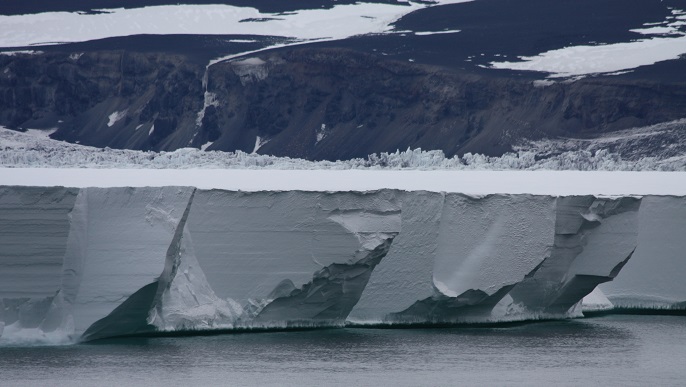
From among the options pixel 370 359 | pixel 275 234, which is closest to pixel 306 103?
pixel 275 234

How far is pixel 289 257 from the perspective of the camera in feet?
28.0

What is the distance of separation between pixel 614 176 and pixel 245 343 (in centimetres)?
537

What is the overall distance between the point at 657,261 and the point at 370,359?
3237mm

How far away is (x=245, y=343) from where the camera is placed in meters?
8.37

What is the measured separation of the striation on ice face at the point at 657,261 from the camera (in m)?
9.88

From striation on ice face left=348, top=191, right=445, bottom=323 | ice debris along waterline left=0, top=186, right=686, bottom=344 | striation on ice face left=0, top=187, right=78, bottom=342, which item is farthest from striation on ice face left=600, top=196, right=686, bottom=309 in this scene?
striation on ice face left=0, top=187, right=78, bottom=342

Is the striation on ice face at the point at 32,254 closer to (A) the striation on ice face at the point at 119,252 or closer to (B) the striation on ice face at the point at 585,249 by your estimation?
(A) the striation on ice face at the point at 119,252

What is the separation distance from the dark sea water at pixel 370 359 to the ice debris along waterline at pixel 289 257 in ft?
0.61

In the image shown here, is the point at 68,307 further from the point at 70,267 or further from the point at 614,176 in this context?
the point at 614,176

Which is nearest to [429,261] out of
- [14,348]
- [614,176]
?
[14,348]

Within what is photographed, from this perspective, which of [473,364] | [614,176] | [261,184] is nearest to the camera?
[473,364]

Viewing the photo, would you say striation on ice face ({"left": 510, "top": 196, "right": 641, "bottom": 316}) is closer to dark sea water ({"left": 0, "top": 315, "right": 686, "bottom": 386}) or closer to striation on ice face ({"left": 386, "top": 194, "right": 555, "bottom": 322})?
striation on ice face ({"left": 386, "top": 194, "right": 555, "bottom": 322})

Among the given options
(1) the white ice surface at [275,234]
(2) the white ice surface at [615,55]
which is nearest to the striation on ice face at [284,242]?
(1) the white ice surface at [275,234]

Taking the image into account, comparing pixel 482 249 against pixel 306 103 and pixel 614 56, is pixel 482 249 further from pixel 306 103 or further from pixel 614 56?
pixel 306 103
